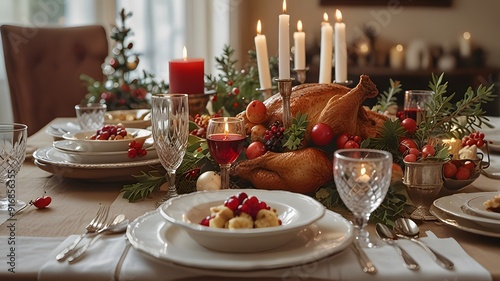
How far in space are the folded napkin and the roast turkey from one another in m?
0.29

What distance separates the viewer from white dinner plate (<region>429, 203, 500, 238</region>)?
1.08 meters

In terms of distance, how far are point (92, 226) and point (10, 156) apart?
0.90ft

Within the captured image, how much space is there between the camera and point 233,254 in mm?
Answer: 965

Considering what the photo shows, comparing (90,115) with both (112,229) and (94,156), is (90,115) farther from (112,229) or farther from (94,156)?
(112,229)

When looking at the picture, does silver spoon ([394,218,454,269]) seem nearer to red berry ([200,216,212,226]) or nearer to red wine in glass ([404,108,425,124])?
red berry ([200,216,212,226])

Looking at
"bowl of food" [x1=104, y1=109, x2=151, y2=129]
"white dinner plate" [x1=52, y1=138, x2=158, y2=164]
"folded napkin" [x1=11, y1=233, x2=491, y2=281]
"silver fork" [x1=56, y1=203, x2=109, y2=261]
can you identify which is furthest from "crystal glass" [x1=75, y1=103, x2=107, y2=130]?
"folded napkin" [x1=11, y1=233, x2=491, y2=281]

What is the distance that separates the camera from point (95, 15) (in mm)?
4273

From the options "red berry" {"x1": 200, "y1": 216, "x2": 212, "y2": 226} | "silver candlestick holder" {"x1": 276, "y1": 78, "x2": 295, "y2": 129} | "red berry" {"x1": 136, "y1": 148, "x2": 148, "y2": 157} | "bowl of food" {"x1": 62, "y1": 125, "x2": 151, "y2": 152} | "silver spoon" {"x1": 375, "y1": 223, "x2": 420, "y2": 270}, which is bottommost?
"silver spoon" {"x1": 375, "y1": 223, "x2": 420, "y2": 270}

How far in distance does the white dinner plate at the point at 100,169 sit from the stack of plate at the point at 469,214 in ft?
2.04

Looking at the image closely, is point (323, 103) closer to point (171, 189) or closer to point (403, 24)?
point (171, 189)

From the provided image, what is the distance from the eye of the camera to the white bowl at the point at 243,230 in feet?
3.08

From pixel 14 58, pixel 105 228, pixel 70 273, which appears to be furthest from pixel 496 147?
pixel 14 58

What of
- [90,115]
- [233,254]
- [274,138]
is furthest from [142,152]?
[233,254]

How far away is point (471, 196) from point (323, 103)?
1.15ft
